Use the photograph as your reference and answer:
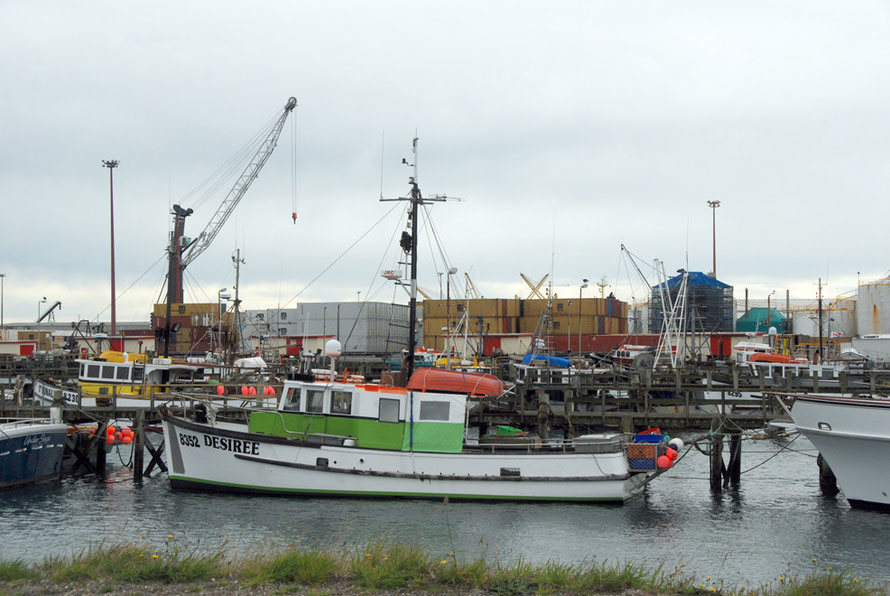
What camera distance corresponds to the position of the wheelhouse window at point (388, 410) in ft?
80.6

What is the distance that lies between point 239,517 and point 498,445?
307 inches

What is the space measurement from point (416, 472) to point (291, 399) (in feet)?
14.9

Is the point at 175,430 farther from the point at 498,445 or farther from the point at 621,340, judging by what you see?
the point at 621,340

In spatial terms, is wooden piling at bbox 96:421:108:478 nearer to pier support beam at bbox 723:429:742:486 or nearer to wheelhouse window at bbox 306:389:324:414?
wheelhouse window at bbox 306:389:324:414

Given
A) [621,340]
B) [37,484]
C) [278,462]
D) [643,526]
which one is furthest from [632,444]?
[621,340]

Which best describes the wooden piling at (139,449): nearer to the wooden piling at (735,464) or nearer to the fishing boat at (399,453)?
the fishing boat at (399,453)

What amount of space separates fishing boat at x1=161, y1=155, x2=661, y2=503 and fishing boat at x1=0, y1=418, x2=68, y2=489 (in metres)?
5.44

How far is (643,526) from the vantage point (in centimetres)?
2227

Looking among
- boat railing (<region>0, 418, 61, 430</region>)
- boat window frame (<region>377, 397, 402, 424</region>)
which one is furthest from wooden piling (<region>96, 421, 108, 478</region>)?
boat window frame (<region>377, 397, 402, 424</region>)

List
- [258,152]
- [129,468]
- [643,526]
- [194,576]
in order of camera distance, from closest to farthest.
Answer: [194,576], [643,526], [129,468], [258,152]

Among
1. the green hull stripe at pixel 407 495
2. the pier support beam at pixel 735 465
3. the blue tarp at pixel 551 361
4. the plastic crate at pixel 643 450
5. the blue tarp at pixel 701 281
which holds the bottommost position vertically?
the green hull stripe at pixel 407 495

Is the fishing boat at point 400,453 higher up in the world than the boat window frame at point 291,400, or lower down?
lower down

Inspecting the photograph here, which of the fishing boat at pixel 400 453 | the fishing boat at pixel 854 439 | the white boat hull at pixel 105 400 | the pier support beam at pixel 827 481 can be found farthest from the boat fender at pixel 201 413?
the pier support beam at pixel 827 481

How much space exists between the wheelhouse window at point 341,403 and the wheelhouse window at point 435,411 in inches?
89.1
